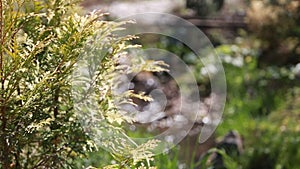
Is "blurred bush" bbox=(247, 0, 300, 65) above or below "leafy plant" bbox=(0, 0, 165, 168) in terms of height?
above

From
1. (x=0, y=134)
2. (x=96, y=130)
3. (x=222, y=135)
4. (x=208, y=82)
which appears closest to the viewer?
(x=0, y=134)

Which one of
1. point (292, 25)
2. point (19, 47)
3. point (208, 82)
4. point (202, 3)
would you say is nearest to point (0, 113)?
point (19, 47)

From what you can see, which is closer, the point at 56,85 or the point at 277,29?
the point at 56,85

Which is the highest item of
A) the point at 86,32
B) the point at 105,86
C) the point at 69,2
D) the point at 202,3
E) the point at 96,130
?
the point at 202,3

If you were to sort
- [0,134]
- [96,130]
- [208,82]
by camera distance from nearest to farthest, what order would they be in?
[0,134] < [96,130] < [208,82]

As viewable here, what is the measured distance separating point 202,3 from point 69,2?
6.29 m

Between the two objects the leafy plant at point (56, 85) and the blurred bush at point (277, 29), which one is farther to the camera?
the blurred bush at point (277, 29)

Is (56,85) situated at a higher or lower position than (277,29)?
lower

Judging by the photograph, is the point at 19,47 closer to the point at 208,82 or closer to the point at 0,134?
the point at 0,134

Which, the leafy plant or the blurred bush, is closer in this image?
the leafy plant

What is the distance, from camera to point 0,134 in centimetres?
189

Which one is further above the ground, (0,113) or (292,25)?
(292,25)

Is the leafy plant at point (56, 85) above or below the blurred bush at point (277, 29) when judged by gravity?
below

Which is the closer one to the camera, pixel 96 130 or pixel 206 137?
pixel 96 130
